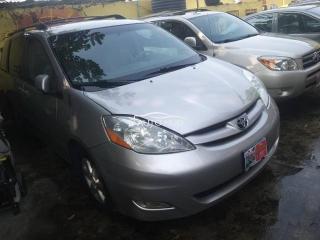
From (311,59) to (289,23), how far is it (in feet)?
7.46

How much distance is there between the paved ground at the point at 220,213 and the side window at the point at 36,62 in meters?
1.16

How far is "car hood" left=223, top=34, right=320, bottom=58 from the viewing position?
16.6ft

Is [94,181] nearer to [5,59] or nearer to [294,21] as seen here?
[5,59]

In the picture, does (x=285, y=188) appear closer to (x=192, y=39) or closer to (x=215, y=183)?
(x=215, y=183)

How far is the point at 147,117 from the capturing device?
2838mm

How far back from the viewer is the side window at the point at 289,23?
7082 millimetres

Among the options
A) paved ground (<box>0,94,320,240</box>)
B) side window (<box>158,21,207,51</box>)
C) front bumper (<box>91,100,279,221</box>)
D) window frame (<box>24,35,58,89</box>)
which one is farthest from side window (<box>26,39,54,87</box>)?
side window (<box>158,21,207,51</box>)

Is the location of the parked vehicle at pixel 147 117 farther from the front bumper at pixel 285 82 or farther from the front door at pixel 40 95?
the front bumper at pixel 285 82

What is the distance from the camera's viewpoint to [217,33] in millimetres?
5984

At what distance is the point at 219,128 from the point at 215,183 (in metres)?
0.41

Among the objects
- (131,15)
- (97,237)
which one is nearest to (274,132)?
(97,237)

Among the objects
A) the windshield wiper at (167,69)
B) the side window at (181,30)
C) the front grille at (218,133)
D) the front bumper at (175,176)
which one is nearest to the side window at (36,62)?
the windshield wiper at (167,69)

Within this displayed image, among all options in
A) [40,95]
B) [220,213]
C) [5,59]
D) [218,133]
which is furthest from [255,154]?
[5,59]

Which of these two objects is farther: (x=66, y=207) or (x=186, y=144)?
(x=66, y=207)
